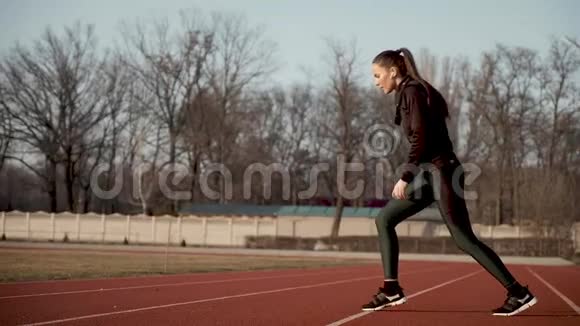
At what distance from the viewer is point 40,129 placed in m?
66.2

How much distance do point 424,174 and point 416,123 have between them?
461 millimetres

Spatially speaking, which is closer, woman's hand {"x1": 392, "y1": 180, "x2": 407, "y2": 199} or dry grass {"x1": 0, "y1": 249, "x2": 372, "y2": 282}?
woman's hand {"x1": 392, "y1": 180, "x2": 407, "y2": 199}

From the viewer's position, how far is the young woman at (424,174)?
6.96 meters

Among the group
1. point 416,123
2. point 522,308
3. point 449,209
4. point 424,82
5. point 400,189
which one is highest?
point 424,82

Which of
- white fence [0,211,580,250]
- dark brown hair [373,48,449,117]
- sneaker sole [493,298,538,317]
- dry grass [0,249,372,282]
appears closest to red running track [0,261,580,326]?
sneaker sole [493,298,538,317]

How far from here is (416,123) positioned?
272 inches

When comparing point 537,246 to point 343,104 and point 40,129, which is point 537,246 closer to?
point 343,104

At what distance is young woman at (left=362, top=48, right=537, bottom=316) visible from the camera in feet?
22.8

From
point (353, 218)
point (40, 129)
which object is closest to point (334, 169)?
point (353, 218)

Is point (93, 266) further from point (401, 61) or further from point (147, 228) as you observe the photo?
point (147, 228)

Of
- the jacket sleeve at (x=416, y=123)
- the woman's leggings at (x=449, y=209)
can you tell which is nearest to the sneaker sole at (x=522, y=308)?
the woman's leggings at (x=449, y=209)

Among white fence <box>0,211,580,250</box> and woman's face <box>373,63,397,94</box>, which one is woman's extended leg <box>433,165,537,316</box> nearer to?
woman's face <box>373,63,397,94</box>

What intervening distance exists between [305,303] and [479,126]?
2431 inches

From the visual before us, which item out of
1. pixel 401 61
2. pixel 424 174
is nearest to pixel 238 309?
pixel 424 174
